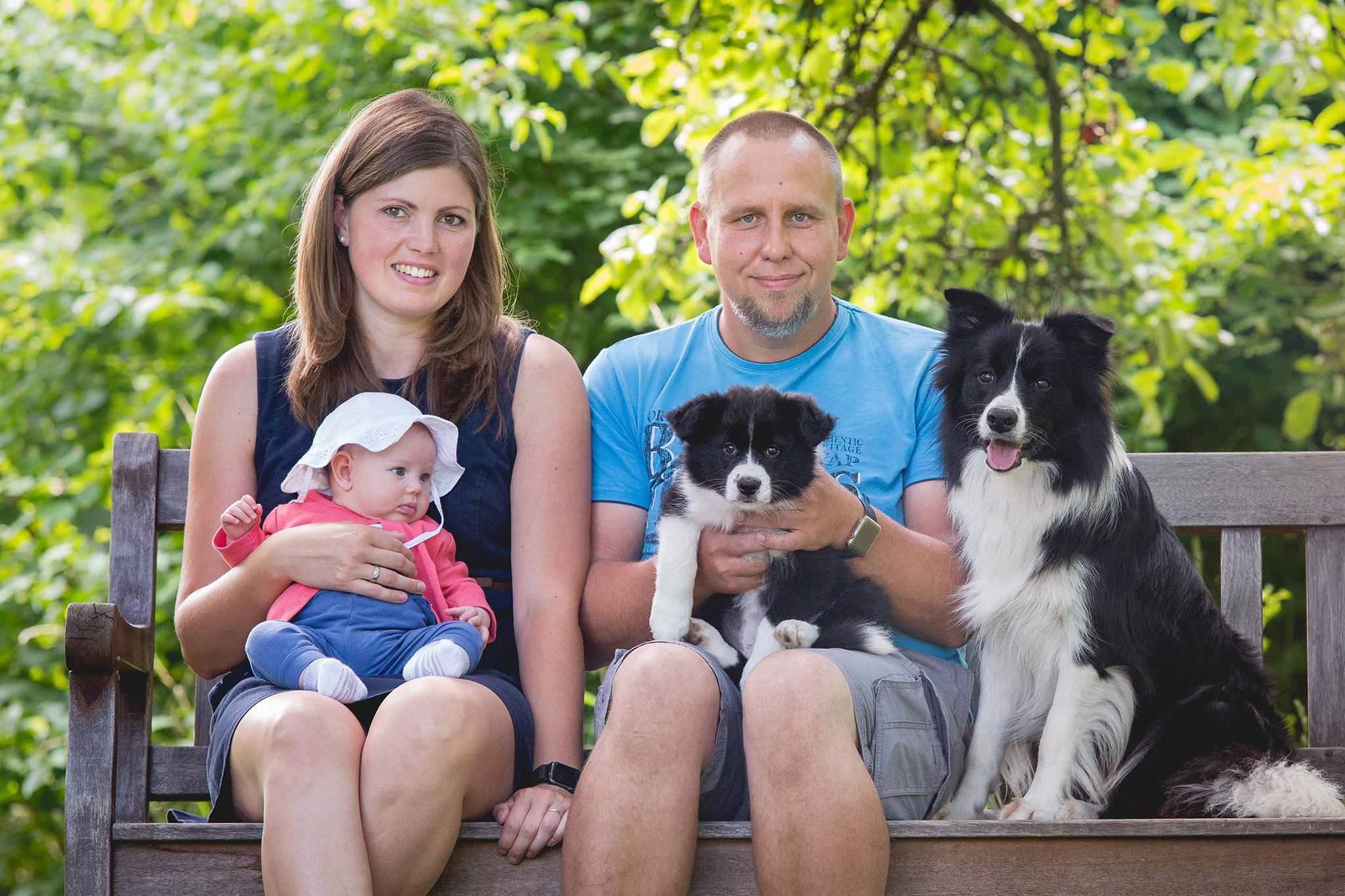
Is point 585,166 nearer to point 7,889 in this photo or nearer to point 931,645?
point 931,645

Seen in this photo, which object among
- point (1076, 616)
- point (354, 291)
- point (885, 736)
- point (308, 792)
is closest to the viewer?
point (308, 792)

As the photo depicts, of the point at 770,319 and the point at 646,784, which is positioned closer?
the point at 646,784

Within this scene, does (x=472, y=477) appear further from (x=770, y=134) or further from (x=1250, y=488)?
(x=1250, y=488)

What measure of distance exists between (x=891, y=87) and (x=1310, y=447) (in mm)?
3082

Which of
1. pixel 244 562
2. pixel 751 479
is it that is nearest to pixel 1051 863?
pixel 751 479

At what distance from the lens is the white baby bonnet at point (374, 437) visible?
7.73 feet

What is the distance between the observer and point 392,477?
2.40 meters

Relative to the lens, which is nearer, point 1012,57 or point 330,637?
point 330,637

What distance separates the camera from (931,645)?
8.67 feet

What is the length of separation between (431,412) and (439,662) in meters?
0.66

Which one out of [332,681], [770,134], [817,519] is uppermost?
[770,134]

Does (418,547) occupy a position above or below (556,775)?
above

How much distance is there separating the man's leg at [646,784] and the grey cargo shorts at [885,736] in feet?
0.34

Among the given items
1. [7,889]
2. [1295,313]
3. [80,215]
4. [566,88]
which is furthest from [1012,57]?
[7,889]
